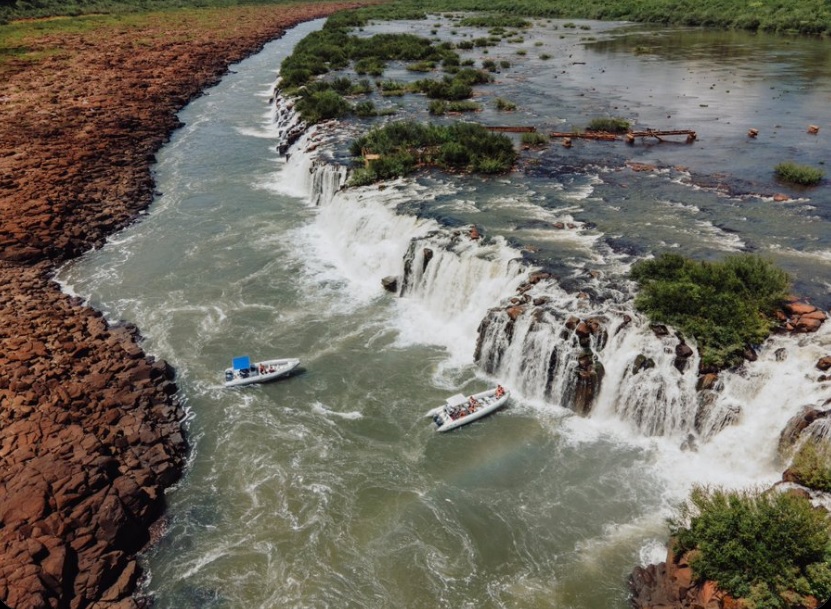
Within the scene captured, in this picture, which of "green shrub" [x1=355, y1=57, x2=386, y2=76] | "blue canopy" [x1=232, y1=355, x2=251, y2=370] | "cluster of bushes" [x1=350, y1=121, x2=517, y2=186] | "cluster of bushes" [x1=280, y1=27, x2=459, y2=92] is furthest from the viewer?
"green shrub" [x1=355, y1=57, x2=386, y2=76]

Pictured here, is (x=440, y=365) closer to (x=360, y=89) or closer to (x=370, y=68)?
(x=360, y=89)

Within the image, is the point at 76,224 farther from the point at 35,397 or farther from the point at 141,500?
the point at 141,500

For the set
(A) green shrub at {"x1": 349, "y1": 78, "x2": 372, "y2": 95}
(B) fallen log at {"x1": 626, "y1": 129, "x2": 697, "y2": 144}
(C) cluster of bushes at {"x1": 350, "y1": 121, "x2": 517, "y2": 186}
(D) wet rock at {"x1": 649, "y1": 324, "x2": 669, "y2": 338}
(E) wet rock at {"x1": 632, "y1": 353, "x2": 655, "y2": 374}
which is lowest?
(E) wet rock at {"x1": 632, "y1": 353, "x2": 655, "y2": 374}

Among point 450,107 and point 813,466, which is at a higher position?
point 450,107

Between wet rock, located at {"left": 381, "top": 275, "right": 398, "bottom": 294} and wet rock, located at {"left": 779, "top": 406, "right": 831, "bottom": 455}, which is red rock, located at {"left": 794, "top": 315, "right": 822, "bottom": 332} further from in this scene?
wet rock, located at {"left": 381, "top": 275, "right": 398, "bottom": 294}

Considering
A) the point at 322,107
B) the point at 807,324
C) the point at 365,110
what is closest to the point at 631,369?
the point at 807,324

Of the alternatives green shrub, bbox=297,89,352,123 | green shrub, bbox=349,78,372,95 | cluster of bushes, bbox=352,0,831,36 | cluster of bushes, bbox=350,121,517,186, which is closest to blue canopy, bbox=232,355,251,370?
cluster of bushes, bbox=350,121,517,186

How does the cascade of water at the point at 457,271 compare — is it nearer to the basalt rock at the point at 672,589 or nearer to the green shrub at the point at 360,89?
the basalt rock at the point at 672,589
